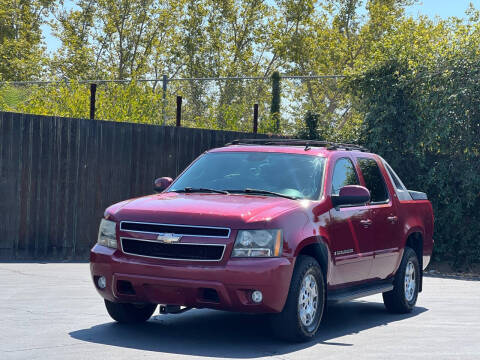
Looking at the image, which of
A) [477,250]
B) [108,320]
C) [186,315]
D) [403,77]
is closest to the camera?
[108,320]

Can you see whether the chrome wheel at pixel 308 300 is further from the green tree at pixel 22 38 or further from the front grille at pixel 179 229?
the green tree at pixel 22 38

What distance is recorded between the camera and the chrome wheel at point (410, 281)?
10.8 meters

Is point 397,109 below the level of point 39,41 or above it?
below

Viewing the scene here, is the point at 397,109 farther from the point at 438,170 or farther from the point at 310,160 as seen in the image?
the point at 310,160

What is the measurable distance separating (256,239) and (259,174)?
59.4 inches

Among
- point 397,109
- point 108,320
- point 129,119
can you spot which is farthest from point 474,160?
point 108,320

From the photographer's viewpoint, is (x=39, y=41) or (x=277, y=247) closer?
(x=277, y=247)

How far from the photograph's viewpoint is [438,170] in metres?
17.1

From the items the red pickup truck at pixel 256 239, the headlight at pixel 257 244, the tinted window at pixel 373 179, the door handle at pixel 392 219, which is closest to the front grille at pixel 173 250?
the red pickup truck at pixel 256 239

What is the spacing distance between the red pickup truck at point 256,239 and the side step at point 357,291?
2 centimetres

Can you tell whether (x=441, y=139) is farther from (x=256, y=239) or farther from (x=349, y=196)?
(x=256, y=239)

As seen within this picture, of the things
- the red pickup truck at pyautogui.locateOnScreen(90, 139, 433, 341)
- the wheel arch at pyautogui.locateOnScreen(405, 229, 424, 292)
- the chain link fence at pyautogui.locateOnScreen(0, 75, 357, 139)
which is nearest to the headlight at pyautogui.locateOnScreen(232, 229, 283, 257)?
the red pickup truck at pyautogui.locateOnScreen(90, 139, 433, 341)

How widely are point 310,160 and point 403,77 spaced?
878 centimetres

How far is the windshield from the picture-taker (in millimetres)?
8984
